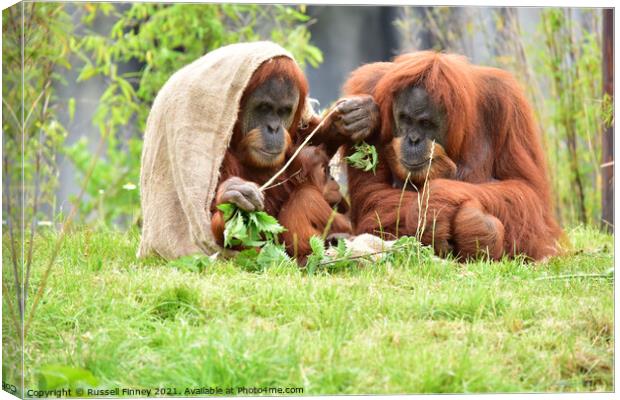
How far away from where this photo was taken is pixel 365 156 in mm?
4836

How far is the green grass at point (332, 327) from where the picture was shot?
3098mm

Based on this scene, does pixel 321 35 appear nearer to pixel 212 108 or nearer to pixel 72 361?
pixel 212 108

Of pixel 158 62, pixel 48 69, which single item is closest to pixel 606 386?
pixel 48 69

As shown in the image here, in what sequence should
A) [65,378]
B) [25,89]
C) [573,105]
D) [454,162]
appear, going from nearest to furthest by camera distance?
[65,378], [25,89], [454,162], [573,105]

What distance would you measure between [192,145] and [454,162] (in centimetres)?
120

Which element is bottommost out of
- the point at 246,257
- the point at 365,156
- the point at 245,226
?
the point at 246,257

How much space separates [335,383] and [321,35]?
5260 mm

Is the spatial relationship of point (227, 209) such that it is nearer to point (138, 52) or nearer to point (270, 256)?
point (270, 256)

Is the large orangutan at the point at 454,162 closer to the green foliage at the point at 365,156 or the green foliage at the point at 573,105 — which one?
the green foliage at the point at 365,156

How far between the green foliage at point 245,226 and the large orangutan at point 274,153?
6 centimetres

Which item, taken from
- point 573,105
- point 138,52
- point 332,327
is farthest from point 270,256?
point 138,52

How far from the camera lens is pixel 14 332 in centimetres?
326

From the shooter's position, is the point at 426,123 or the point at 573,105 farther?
the point at 573,105

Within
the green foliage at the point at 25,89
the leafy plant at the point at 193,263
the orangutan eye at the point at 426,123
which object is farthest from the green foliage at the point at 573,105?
the green foliage at the point at 25,89
